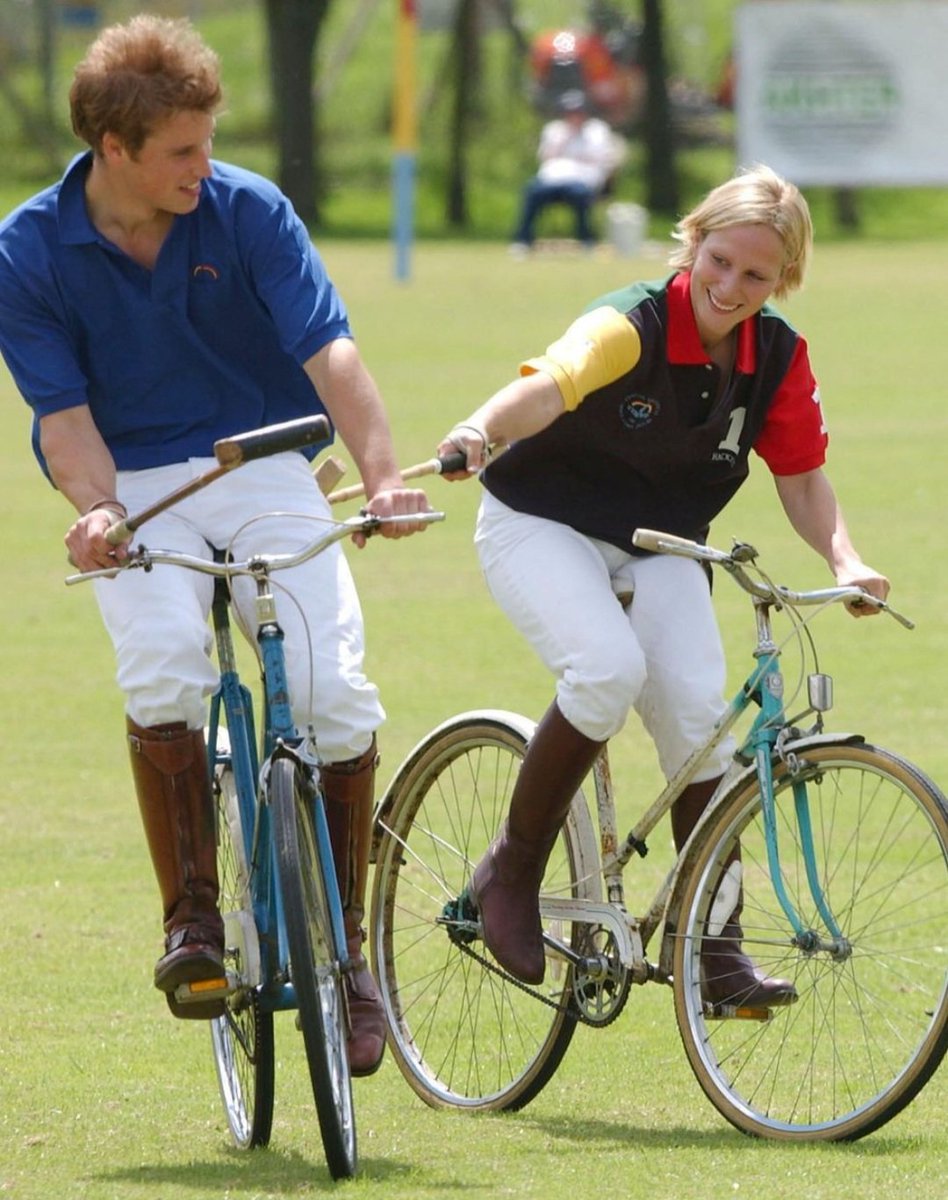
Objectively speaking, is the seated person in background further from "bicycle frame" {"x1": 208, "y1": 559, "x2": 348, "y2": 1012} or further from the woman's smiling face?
"bicycle frame" {"x1": 208, "y1": 559, "x2": 348, "y2": 1012}

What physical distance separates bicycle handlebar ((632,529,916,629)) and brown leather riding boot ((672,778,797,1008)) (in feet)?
1.76

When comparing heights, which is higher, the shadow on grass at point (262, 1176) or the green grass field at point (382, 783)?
the shadow on grass at point (262, 1176)

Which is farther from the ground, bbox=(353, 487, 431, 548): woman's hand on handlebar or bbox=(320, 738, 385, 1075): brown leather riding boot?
bbox=(353, 487, 431, 548): woman's hand on handlebar

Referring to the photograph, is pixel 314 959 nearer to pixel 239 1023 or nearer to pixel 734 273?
pixel 239 1023

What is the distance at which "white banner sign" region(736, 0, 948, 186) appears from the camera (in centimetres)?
4459

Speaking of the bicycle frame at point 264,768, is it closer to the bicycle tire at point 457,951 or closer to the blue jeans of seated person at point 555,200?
the bicycle tire at point 457,951

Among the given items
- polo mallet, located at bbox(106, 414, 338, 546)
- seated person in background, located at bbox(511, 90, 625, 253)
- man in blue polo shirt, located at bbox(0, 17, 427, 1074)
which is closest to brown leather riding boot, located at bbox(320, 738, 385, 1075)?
man in blue polo shirt, located at bbox(0, 17, 427, 1074)

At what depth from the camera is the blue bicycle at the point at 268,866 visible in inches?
186

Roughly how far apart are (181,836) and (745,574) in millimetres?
1182

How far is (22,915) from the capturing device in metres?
7.42

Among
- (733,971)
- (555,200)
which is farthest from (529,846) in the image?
(555,200)

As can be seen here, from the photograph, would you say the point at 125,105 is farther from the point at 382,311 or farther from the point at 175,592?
the point at 382,311

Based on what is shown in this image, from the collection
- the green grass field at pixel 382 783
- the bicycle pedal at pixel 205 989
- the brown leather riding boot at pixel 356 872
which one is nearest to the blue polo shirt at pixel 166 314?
the brown leather riding boot at pixel 356 872

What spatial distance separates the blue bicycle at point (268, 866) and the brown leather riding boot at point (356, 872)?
0.17 meters
